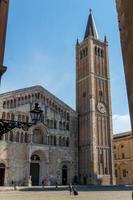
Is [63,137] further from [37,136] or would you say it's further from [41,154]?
[41,154]

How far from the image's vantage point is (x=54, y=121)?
165 ft

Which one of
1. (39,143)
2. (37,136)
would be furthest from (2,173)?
(37,136)

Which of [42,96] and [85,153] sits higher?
[42,96]

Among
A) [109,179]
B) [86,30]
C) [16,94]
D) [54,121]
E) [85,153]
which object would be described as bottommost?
[109,179]

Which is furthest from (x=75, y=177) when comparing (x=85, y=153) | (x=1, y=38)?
(x=1, y=38)

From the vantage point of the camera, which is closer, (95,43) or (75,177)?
(75,177)

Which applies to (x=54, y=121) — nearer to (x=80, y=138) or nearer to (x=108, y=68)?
(x=80, y=138)

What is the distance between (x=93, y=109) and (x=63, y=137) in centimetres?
711

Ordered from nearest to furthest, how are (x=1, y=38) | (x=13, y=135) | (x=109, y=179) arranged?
(x=1, y=38) → (x=13, y=135) → (x=109, y=179)

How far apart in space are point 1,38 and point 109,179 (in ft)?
153

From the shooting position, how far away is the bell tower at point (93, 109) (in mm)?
49094

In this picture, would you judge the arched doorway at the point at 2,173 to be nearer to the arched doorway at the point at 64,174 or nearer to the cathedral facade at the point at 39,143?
the cathedral facade at the point at 39,143

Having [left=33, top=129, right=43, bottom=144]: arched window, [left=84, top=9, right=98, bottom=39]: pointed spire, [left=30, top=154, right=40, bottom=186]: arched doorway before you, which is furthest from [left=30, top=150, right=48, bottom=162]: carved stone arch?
[left=84, top=9, right=98, bottom=39]: pointed spire

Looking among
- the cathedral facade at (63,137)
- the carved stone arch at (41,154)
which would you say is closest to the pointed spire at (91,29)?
the cathedral facade at (63,137)
